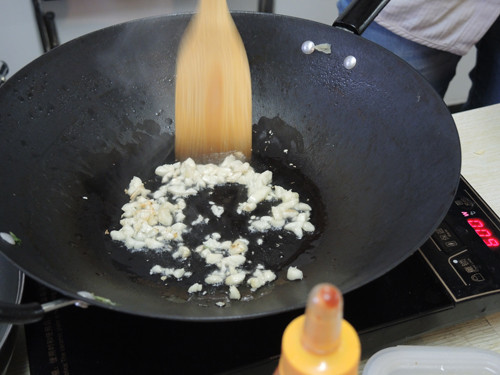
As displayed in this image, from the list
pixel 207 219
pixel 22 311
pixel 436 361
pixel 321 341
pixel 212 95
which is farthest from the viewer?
pixel 212 95

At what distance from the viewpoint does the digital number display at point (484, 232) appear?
855mm

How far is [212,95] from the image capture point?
108 cm

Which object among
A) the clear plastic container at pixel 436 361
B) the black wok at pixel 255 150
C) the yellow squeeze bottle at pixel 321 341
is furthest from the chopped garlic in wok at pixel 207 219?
the yellow squeeze bottle at pixel 321 341

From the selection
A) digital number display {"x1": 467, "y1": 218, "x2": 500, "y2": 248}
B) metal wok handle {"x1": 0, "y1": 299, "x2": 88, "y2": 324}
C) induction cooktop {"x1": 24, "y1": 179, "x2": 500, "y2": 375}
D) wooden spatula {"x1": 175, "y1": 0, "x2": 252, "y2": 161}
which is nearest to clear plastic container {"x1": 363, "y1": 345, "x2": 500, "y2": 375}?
induction cooktop {"x1": 24, "y1": 179, "x2": 500, "y2": 375}

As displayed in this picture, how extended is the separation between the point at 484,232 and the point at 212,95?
0.58m

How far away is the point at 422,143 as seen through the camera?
0.87 metres

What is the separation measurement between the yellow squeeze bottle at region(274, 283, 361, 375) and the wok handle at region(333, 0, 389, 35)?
66 cm

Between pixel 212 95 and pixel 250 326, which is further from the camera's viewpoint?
pixel 212 95

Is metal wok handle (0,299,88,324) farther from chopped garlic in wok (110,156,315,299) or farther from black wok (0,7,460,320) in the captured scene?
chopped garlic in wok (110,156,315,299)

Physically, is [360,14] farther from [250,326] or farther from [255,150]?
[250,326]

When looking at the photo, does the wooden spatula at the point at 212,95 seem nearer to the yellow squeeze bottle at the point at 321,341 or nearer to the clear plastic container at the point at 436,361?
the clear plastic container at the point at 436,361

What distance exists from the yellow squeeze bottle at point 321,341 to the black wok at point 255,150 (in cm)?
16

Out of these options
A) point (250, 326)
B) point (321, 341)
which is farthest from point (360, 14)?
point (321, 341)

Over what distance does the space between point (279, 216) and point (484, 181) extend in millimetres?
435
